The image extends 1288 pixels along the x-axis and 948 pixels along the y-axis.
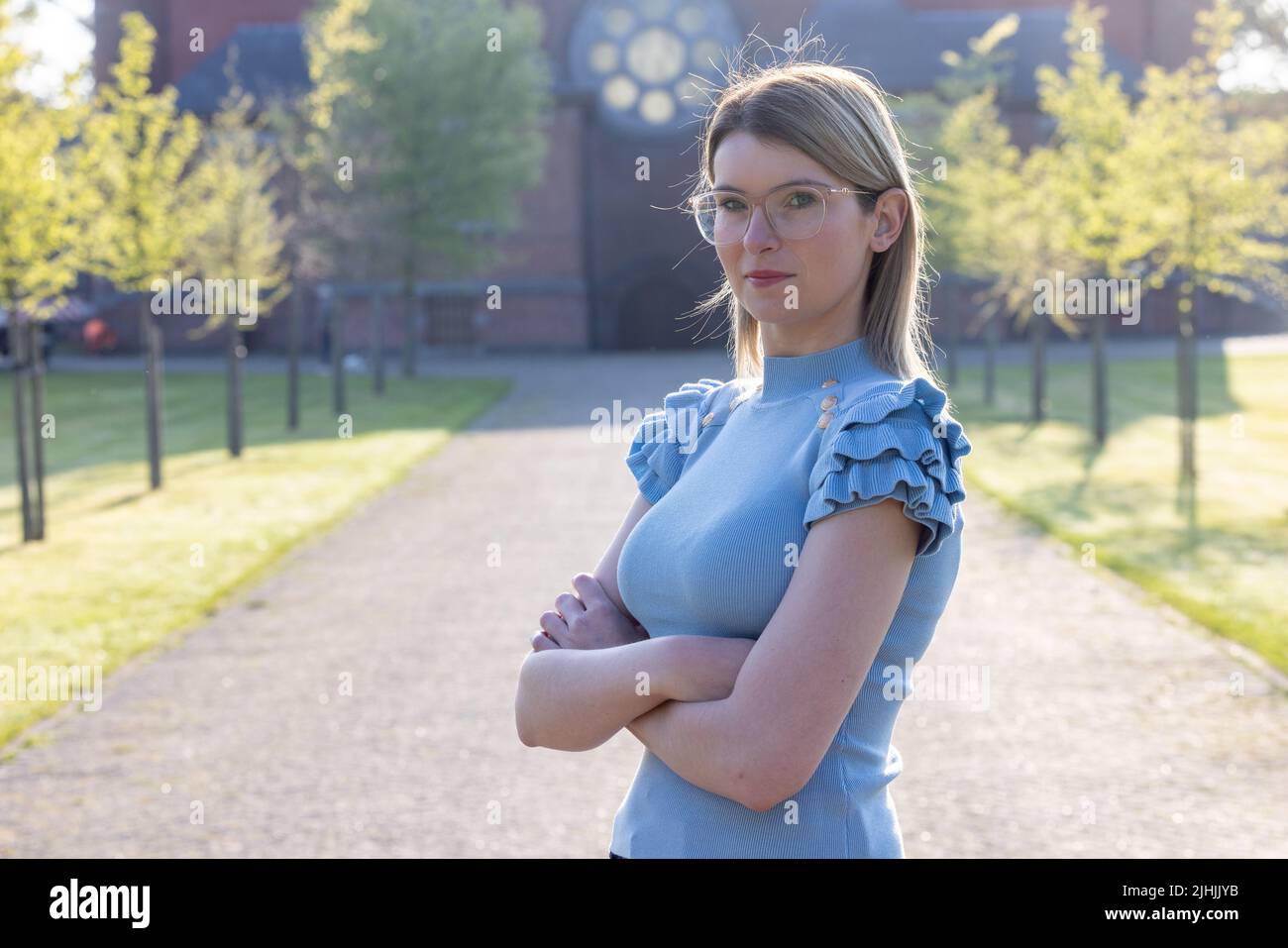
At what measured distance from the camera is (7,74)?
12.5 metres

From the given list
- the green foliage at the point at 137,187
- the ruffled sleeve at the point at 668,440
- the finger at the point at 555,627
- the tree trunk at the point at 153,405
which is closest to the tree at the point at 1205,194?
the green foliage at the point at 137,187

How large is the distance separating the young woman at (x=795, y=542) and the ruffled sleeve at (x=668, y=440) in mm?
199

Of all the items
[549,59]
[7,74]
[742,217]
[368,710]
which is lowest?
[368,710]

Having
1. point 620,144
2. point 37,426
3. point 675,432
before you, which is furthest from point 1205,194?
point 620,144

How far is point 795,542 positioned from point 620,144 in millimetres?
48681

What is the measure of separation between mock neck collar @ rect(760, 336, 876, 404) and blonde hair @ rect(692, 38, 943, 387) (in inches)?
0.8

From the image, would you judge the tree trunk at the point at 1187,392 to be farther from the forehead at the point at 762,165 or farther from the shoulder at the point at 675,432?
the forehead at the point at 762,165

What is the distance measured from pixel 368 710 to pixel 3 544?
7.36m

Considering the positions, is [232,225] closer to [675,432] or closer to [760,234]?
[675,432]

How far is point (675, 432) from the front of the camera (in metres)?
2.62

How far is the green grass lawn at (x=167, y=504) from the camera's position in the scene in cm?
999

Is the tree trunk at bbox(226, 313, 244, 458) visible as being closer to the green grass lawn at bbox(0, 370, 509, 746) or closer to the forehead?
the green grass lawn at bbox(0, 370, 509, 746)
